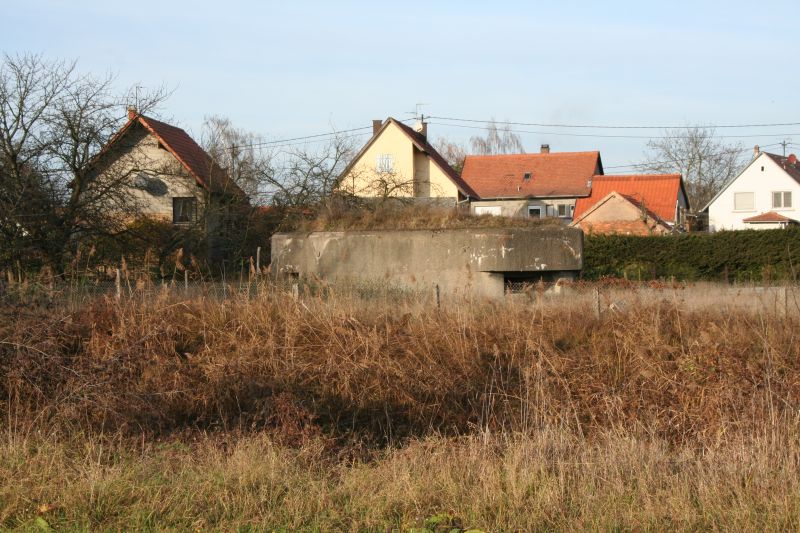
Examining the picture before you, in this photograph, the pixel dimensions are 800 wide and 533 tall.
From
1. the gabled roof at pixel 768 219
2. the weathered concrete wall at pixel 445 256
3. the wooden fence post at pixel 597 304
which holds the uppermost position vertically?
the gabled roof at pixel 768 219

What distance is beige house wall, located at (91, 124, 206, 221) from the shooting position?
19.9 metres

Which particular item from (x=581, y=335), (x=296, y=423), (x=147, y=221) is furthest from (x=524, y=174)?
(x=296, y=423)

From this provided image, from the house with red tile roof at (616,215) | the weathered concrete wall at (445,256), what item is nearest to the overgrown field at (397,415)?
the weathered concrete wall at (445,256)

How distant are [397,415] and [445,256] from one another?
6.94 metres

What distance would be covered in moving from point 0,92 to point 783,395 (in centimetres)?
1711

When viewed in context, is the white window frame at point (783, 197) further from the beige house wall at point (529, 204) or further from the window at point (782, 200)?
the beige house wall at point (529, 204)

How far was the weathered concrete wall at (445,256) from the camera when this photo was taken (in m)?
14.5

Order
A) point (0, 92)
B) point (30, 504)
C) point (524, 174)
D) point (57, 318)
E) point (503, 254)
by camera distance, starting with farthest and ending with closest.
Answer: point (524, 174)
point (0, 92)
point (503, 254)
point (57, 318)
point (30, 504)

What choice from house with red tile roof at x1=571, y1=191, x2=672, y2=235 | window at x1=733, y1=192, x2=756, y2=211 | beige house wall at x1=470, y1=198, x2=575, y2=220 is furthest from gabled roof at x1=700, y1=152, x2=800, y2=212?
house with red tile roof at x1=571, y1=191, x2=672, y2=235

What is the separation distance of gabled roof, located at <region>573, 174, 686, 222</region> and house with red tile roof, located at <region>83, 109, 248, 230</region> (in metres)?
26.8

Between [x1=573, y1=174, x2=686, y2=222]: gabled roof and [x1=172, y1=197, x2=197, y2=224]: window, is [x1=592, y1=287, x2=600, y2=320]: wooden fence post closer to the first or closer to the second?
[x1=172, y1=197, x2=197, y2=224]: window

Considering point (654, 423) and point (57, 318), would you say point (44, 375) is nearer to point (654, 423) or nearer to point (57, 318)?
point (57, 318)

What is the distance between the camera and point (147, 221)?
2256cm

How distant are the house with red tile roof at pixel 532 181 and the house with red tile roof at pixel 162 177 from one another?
84.2 ft
